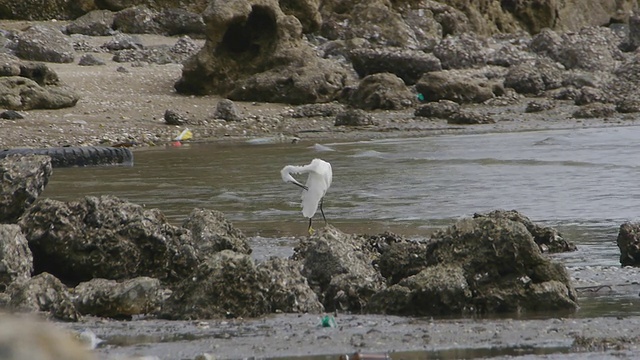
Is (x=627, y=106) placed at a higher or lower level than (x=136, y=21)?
higher

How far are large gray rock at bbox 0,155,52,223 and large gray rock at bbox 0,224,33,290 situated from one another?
81 centimetres

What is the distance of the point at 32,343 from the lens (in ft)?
4.56

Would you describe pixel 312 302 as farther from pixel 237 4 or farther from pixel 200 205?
pixel 237 4

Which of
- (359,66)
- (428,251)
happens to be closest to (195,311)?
(428,251)

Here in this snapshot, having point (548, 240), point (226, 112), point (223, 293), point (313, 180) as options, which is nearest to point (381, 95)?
point (226, 112)

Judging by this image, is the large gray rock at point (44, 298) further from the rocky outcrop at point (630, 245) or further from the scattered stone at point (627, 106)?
the scattered stone at point (627, 106)

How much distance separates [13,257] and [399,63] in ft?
53.8

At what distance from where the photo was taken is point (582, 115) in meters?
17.8

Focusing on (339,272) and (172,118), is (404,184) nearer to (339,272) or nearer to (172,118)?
(339,272)

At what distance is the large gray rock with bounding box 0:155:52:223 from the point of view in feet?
19.5

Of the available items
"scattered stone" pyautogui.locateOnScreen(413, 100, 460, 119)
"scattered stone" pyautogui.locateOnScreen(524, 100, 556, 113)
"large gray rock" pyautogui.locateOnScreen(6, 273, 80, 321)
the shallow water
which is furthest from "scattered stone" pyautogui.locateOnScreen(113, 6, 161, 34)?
"large gray rock" pyautogui.locateOnScreen(6, 273, 80, 321)

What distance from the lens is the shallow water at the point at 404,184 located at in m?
7.81

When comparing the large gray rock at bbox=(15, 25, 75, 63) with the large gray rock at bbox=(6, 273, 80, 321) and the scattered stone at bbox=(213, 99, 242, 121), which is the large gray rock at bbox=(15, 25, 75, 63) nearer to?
the scattered stone at bbox=(213, 99, 242, 121)

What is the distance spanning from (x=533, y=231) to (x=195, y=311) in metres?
2.48
